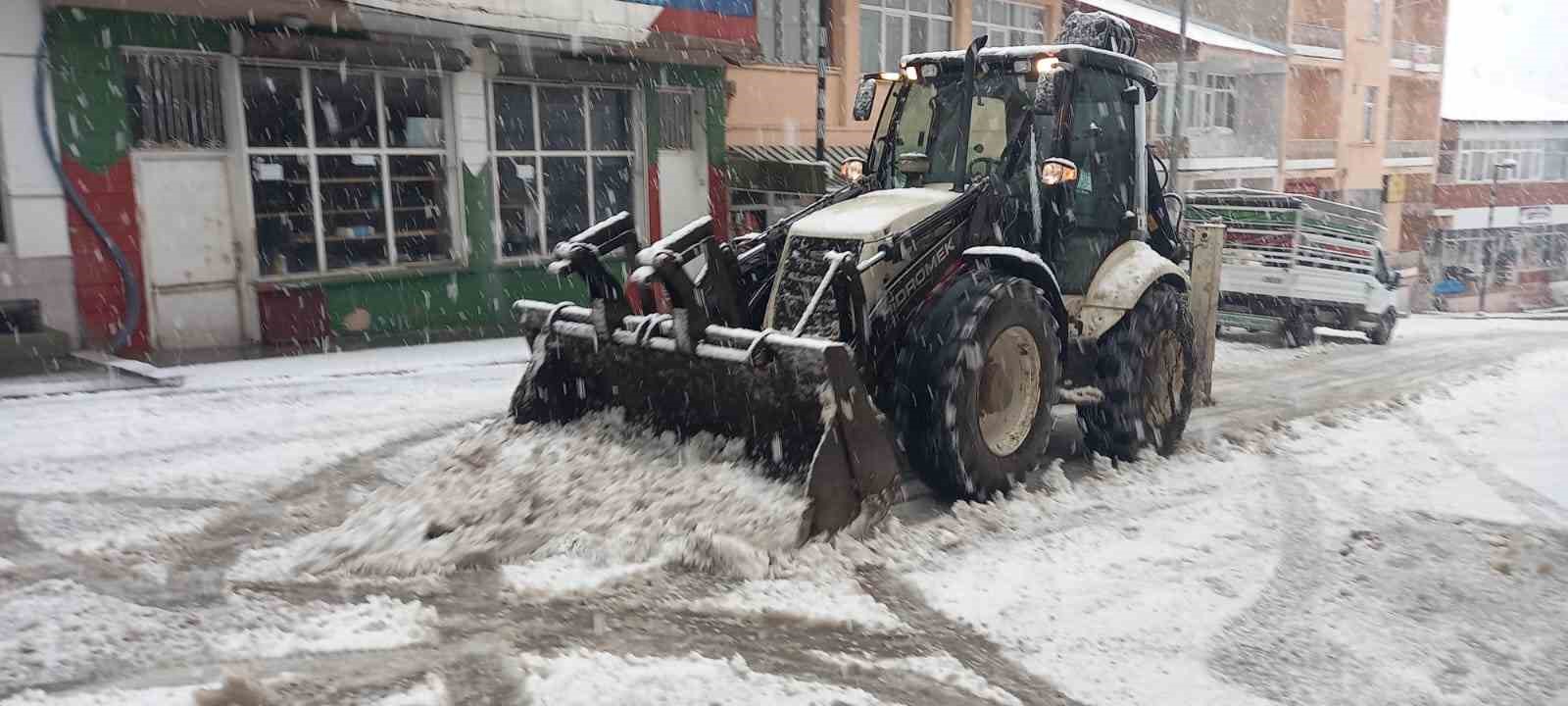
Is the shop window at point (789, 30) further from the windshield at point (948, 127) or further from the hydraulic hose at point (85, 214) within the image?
the windshield at point (948, 127)

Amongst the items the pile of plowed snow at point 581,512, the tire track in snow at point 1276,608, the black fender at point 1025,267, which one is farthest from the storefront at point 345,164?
the tire track in snow at point 1276,608

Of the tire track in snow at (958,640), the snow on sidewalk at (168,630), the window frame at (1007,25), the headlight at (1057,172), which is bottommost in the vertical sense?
the tire track in snow at (958,640)

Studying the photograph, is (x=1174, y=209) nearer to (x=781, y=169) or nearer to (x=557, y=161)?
(x=781, y=169)

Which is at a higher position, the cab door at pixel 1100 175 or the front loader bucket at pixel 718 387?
the cab door at pixel 1100 175

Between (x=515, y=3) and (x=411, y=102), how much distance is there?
1.66 m

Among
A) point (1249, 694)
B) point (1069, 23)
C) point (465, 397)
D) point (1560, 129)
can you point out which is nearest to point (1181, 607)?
point (1249, 694)

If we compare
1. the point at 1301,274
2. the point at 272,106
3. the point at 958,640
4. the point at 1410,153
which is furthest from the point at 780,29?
the point at 1410,153

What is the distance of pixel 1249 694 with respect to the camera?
399 cm

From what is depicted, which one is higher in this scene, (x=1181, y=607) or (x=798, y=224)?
(x=798, y=224)

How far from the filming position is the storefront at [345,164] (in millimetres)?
10602

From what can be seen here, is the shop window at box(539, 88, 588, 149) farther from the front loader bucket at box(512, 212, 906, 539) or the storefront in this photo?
the front loader bucket at box(512, 212, 906, 539)

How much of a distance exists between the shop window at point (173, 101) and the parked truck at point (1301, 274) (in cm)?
1298

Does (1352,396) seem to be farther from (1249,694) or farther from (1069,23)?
(1249,694)

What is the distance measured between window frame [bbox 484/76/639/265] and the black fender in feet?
28.0
